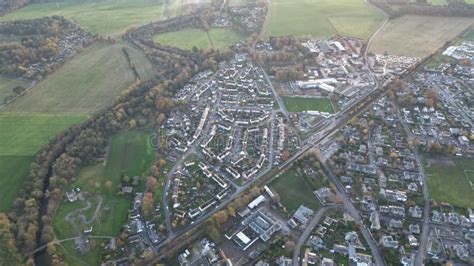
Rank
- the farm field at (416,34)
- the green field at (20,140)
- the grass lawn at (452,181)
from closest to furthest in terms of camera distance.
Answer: the grass lawn at (452,181)
the green field at (20,140)
the farm field at (416,34)

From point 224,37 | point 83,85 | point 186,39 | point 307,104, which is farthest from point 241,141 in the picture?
point 186,39

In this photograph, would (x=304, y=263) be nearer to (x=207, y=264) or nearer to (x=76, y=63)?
(x=207, y=264)

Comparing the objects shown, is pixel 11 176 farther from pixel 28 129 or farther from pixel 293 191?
pixel 293 191

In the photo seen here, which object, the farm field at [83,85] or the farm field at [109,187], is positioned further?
the farm field at [83,85]

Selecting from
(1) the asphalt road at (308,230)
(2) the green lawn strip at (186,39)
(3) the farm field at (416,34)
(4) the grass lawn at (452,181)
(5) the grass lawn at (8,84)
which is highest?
(3) the farm field at (416,34)

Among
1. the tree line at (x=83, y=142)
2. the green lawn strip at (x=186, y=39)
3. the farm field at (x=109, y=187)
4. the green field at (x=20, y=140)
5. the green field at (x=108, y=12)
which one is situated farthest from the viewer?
the green field at (x=108, y=12)

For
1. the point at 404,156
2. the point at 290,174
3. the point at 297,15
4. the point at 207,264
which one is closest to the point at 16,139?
the point at 207,264

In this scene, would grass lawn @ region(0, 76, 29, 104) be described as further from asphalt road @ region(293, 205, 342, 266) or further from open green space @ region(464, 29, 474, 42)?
open green space @ region(464, 29, 474, 42)

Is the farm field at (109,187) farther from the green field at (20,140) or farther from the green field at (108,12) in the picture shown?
the green field at (108,12)

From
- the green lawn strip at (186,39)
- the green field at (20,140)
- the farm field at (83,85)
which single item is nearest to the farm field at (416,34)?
the green lawn strip at (186,39)
